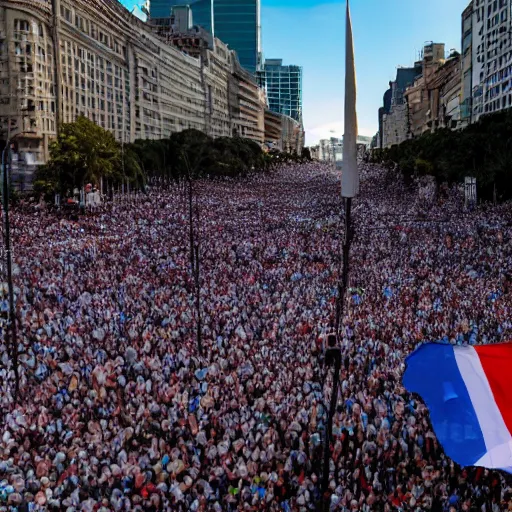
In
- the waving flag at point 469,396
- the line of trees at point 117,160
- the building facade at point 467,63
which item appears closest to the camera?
the waving flag at point 469,396

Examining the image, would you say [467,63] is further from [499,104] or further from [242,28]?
[242,28]

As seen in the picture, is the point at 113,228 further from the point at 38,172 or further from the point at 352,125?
the point at 352,125

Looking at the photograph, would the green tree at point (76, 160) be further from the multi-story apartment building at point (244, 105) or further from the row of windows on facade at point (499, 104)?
the multi-story apartment building at point (244, 105)

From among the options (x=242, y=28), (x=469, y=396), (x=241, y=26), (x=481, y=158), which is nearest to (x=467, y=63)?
(x=481, y=158)

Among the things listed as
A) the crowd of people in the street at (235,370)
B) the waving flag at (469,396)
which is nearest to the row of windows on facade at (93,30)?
the crowd of people in the street at (235,370)

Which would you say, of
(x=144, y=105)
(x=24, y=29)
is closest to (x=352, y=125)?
(x=24, y=29)

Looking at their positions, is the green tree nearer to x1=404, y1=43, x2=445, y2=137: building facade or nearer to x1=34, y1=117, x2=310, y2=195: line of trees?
x1=34, y1=117, x2=310, y2=195: line of trees
